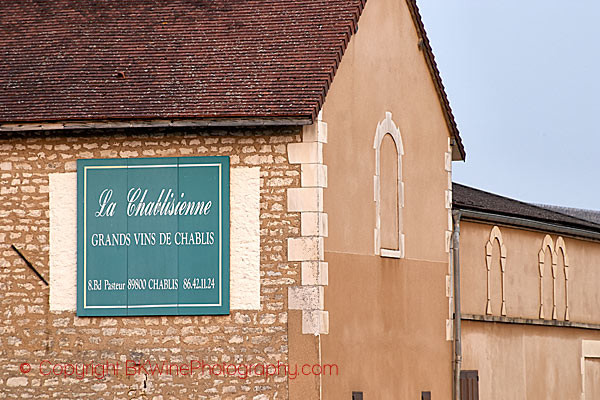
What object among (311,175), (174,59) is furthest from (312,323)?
(174,59)

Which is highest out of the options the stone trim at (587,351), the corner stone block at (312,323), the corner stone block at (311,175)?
the corner stone block at (311,175)

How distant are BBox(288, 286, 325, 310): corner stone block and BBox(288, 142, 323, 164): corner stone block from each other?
1638 millimetres

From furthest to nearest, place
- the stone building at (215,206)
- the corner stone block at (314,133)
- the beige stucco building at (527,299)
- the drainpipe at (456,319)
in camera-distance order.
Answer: the beige stucco building at (527,299) → the drainpipe at (456,319) → the corner stone block at (314,133) → the stone building at (215,206)

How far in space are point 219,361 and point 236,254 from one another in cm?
139

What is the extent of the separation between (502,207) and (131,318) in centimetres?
953

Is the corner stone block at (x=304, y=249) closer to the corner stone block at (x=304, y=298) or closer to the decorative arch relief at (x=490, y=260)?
the corner stone block at (x=304, y=298)

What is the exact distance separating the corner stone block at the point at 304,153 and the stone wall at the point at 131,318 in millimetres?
80

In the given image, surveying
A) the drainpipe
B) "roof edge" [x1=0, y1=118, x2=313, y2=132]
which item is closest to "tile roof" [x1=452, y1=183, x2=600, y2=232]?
the drainpipe

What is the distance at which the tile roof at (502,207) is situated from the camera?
24.3 m

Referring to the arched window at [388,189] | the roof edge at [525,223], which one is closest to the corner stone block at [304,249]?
the arched window at [388,189]

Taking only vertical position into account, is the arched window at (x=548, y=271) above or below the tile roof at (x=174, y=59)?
below

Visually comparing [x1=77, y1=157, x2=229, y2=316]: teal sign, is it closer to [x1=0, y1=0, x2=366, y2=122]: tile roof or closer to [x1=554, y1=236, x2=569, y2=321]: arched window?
[x1=0, y1=0, x2=366, y2=122]: tile roof

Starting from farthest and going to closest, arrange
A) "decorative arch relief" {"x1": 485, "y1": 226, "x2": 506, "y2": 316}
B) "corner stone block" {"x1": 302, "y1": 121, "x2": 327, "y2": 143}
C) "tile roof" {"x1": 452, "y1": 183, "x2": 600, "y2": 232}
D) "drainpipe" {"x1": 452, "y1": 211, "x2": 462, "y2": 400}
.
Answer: "tile roof" {"x1": 452, "y1": 183, "x2": 600, "y2": 232} → "decorative arch relief" {"x1": 485, "y1": 226, "x2": 506, "y2": 316} → "drainpipe" {"x1": 452, "y1": 211, "x2": 462, "y2": 400} → "corner stone block" {"x1": 302, "y1": 121, "x2": 327, "y2": 143}

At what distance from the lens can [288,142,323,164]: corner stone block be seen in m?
18.5
